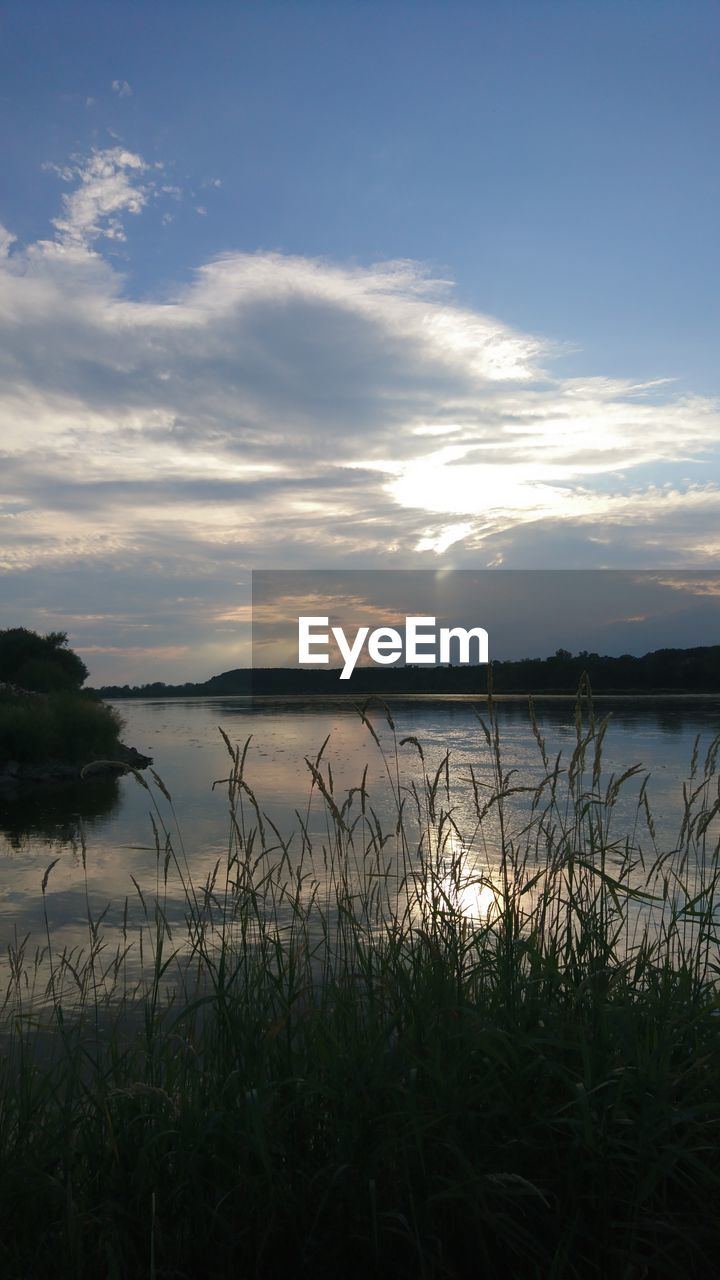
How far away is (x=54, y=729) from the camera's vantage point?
2048 cm

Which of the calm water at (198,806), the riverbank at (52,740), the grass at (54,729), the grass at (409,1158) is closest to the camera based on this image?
the grass at (409,1158)

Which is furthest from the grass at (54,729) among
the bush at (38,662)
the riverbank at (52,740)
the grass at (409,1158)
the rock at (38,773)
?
the grass at (409,1158)

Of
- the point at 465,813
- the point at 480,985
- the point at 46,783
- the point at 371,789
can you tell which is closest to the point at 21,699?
the point at 46,783

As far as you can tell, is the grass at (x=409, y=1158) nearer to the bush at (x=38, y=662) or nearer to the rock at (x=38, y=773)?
the rock at (x=38, y=773)

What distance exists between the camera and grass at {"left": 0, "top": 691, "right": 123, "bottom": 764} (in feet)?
63.7

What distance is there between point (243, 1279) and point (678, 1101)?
1127 mm

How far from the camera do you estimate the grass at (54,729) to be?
19.4 meters

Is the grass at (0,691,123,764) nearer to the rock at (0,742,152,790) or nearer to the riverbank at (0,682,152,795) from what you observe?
the riverbank at (0,682,152,795)

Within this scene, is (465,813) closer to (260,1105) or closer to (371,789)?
(371,789)

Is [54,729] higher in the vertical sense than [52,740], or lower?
higher

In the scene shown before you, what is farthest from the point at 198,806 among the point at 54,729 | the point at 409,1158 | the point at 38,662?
the point at 38,662

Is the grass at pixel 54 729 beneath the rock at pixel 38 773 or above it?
above

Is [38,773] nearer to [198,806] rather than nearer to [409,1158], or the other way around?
[198,806]

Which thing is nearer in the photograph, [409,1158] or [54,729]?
[409,1158]
